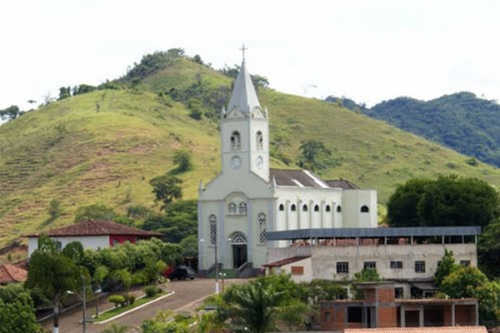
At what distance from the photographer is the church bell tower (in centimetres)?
9650

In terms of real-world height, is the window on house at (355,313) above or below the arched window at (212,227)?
below

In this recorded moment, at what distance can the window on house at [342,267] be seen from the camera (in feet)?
268

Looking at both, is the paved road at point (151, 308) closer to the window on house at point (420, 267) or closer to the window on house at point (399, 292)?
the window on house at point (399, 292)

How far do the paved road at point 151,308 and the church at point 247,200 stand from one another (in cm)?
706

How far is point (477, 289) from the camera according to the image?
75375mm

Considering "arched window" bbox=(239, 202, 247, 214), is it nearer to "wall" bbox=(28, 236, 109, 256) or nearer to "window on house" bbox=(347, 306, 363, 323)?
"wall" bbox=(28, 236, 109, 256)

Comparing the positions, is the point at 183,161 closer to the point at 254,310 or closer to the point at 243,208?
the point at 243,208

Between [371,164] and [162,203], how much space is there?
135 ft

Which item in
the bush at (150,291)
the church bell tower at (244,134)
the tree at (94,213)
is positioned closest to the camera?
the bush at (150,291)

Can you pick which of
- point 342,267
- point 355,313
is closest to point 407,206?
point 342,267

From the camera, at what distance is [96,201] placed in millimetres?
134750

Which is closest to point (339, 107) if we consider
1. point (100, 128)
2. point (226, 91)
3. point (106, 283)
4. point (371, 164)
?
point (226, 91)

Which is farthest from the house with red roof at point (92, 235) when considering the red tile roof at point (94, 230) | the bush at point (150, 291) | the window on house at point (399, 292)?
the window on house at point (399, 292)

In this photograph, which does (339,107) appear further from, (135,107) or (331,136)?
(135,107)
